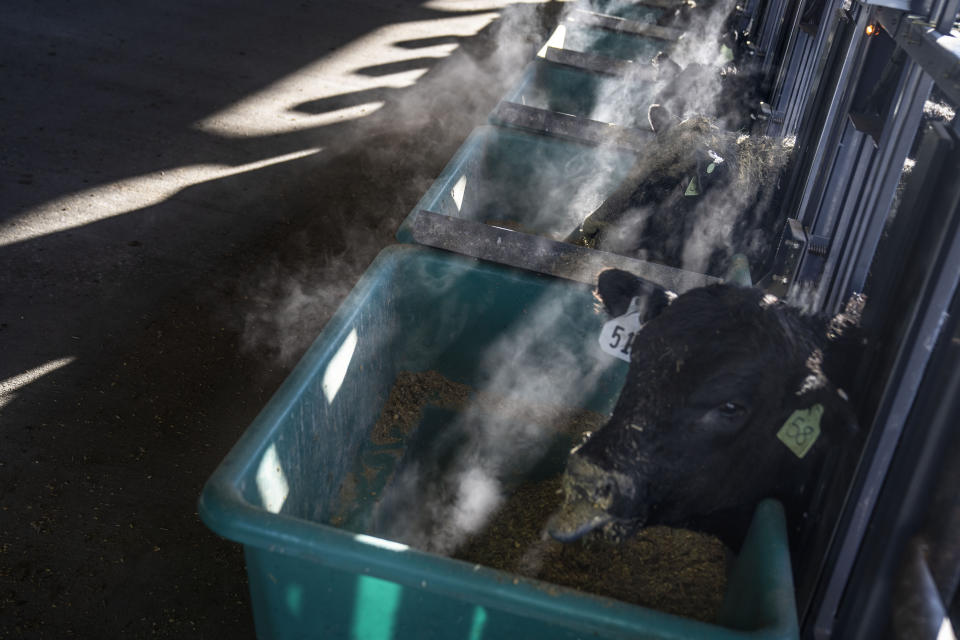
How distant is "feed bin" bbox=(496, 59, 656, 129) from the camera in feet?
16.5

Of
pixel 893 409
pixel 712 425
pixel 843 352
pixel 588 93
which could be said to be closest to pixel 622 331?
pixel 712 425

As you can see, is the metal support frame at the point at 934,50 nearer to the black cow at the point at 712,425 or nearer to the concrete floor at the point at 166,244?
the black cow at the point at 712,425

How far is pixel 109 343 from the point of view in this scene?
3.46 m

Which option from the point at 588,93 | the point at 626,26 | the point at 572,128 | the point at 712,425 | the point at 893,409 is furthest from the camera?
the point at 626,26

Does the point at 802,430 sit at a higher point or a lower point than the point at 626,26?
lower

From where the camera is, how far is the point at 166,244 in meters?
4.27

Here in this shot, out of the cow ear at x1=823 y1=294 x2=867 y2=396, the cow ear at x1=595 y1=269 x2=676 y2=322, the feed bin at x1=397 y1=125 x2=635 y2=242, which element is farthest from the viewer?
the feed bin at x1=397 y1=125 x2=635 y2=242

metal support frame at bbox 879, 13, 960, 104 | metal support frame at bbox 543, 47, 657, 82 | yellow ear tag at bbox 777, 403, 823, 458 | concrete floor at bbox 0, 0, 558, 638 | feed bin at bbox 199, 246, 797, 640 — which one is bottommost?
concrete floor at bbox 0, 0, 558, 638

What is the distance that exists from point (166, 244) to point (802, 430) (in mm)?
3709

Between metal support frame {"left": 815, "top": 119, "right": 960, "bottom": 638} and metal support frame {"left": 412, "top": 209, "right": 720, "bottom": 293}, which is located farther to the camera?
metal support frame {"left": 412, "top": 209, "right": 720, "bottom": 293}

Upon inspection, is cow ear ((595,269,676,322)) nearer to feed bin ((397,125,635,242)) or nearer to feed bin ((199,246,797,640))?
feed bin ((199,246,797,640))

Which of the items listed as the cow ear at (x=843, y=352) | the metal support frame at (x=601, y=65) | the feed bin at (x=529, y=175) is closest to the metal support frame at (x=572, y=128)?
the feed bin at (x=529, y=175)

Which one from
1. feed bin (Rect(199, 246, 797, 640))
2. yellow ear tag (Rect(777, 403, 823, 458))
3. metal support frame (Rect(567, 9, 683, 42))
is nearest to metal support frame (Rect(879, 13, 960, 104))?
yellow ear tag (Rect(777, 403, 823, 458))

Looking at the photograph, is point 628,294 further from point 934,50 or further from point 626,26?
point 626,26
